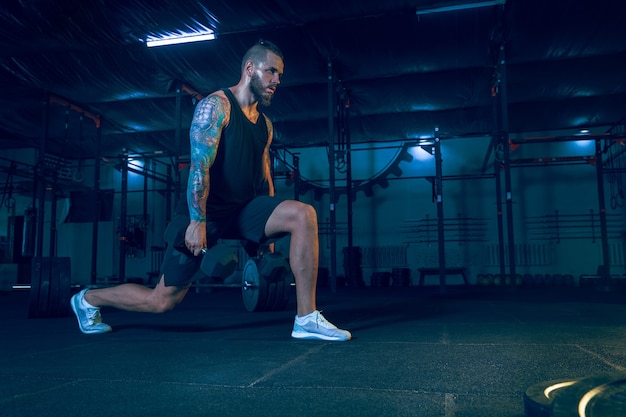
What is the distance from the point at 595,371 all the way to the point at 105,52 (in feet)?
18.1

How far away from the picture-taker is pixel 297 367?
1.36m

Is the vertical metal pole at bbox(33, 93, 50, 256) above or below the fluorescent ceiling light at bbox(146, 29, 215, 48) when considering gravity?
below

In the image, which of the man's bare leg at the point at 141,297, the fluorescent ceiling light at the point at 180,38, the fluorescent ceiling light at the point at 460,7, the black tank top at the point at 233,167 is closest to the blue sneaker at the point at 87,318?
the man's bare leg at the point at 141,297

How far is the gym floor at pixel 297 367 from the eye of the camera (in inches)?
38.4

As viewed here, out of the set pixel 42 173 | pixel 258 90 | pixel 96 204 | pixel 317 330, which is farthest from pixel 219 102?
pixel 96 204

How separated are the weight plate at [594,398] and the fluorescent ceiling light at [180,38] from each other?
479 centimetres

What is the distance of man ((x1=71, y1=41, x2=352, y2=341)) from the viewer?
6.16ft

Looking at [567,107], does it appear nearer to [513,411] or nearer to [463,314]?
[463,314]

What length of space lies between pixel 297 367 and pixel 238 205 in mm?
836

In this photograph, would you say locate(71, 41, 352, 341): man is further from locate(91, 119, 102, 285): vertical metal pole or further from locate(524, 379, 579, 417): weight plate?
locate(91, 119, 102, 285): vertical metal pole

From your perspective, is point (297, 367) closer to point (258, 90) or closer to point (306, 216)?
point (306, 216)

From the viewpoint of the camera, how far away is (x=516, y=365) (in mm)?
1341

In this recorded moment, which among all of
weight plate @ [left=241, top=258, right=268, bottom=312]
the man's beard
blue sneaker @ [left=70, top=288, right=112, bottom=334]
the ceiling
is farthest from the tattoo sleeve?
the ceiling

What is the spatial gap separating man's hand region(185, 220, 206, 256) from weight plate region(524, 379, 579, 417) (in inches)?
49.8
